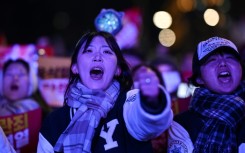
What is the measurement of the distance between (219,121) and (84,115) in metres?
0.97

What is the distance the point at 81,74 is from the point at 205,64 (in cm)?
96

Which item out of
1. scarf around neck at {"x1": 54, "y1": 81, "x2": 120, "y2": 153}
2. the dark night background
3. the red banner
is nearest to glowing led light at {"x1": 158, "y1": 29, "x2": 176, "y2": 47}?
the dark night background

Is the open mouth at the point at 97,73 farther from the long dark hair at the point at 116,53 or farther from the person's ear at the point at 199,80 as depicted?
the person's ear at the point at 199,80

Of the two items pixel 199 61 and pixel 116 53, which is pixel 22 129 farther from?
pixel 199 61

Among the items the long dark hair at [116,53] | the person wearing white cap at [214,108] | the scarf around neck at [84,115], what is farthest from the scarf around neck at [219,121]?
the scarf around neck at [84,115]

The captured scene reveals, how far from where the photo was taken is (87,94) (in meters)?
3.43

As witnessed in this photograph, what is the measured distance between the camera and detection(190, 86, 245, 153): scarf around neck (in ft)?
11.4

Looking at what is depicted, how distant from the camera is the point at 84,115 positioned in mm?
3332

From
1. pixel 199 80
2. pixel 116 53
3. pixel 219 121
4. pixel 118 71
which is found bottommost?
pixel 219 121

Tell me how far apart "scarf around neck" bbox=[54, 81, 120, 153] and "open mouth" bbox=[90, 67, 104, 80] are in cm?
11

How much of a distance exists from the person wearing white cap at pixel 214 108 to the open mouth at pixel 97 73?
2.19 feet

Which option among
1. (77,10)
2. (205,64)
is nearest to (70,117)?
(205,64)

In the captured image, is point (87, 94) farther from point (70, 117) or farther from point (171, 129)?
point (171, 129)

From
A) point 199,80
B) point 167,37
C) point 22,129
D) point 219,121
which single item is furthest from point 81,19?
point 219,121
